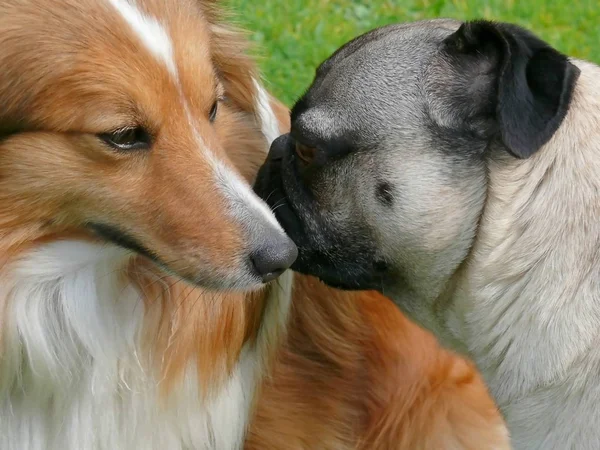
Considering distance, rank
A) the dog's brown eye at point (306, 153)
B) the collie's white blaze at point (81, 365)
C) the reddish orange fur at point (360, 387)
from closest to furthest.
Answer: the collie's white blaze at point (81, 365)
the dog's brown eye at point (306, 153)
the reddish orange fur at point (360, 387)

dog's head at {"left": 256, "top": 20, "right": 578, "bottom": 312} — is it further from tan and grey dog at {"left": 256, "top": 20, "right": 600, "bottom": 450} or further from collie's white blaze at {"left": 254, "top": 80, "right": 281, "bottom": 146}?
collie's white blaze at {"left": 254, "top": 80, "right": 281, "bottom": 146}

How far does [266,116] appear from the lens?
3.44 meters

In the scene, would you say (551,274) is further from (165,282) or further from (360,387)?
(165,282)

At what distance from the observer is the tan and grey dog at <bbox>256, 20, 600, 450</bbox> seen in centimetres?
278

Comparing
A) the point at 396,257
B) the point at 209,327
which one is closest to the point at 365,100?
the point at 396,257

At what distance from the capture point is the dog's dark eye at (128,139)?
270cm

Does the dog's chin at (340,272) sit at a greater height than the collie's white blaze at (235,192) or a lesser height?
lesser

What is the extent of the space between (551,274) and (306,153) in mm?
859

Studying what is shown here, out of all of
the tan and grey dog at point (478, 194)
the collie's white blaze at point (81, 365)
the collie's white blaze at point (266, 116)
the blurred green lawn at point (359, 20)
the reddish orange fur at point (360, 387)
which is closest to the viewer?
the tan and grey dog at point (478, 194)

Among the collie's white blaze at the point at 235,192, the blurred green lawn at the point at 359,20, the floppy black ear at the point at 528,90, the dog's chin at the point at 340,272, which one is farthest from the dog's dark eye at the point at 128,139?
the blurred green lawn at the point at 359,20

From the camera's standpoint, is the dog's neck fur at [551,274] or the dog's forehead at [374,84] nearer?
the dog's neck fur at [551,274]

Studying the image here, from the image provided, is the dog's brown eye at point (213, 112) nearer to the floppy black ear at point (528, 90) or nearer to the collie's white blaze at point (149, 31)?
the collie's white blaze at point (149, 31)

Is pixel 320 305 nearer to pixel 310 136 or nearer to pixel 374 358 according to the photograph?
pixel 374 358

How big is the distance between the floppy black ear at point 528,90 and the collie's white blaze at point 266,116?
0.91m
